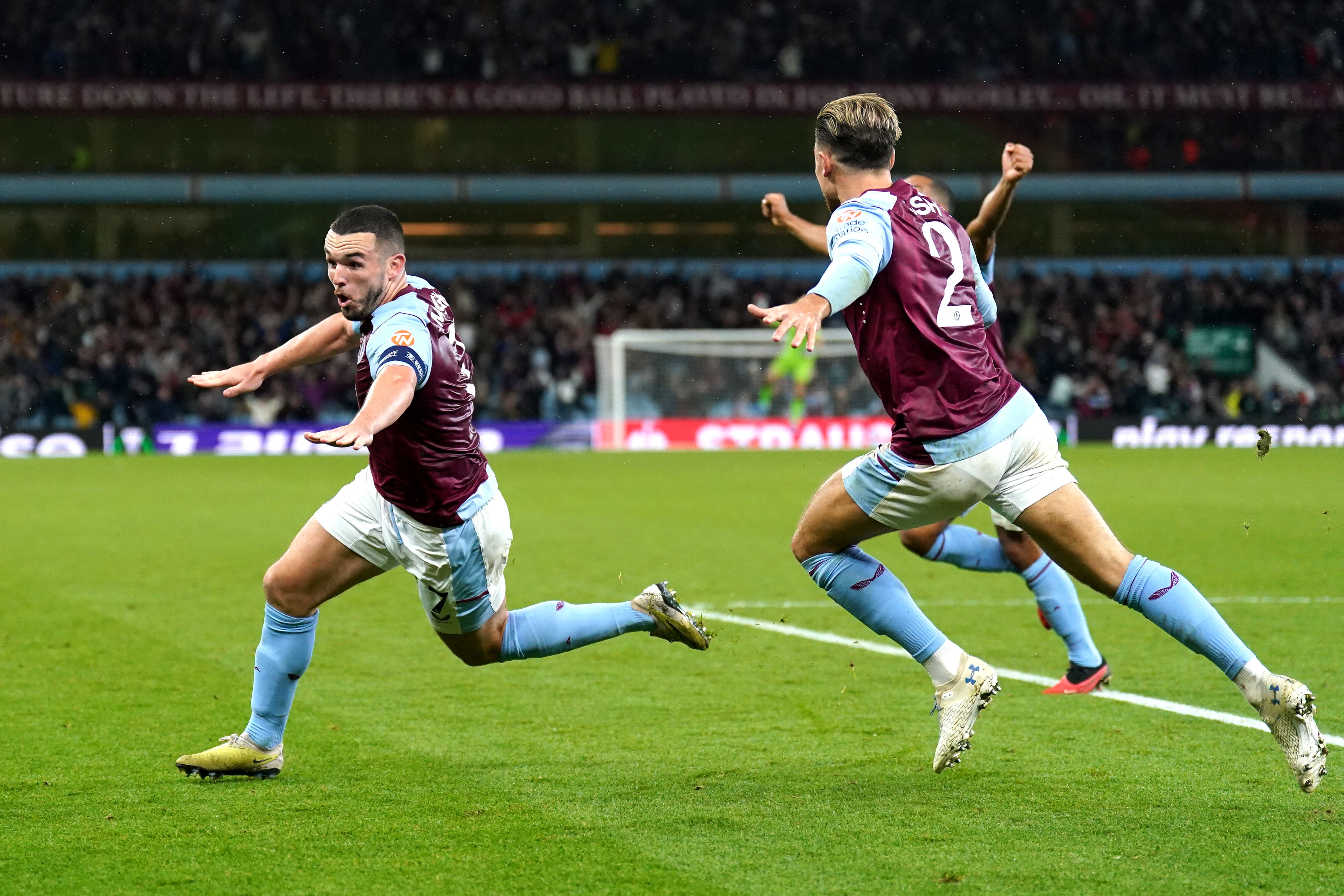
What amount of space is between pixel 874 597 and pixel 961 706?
43 cm

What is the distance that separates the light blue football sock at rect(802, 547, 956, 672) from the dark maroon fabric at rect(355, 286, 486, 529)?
1.13m

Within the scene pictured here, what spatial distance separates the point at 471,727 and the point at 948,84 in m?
30.4

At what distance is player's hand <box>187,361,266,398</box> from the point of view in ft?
16.8

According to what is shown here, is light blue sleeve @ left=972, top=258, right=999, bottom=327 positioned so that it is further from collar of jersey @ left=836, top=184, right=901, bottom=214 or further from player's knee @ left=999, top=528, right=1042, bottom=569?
player's knee @ left=999, top=528, right=1042, bottom=569

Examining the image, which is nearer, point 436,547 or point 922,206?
point 922,206

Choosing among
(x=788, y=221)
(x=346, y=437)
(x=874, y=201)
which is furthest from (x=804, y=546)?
(x=346, y=437)

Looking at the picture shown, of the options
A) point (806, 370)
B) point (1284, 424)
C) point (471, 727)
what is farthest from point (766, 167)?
point (471, 727)

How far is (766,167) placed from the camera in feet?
122

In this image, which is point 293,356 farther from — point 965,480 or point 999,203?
point 999,203

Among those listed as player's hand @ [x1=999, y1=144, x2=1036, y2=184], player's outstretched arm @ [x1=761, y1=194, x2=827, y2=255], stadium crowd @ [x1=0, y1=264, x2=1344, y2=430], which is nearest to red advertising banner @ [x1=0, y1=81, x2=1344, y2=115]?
stadium crowd @ [x1=0, y1=264, x2=1344, y2=430]

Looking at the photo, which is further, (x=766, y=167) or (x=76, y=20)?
(x=766, y=167)

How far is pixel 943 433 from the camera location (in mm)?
4695

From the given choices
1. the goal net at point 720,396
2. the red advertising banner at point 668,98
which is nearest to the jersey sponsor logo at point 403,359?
the goal net at point 720,396

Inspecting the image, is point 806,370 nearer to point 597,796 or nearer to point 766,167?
point 766,167
